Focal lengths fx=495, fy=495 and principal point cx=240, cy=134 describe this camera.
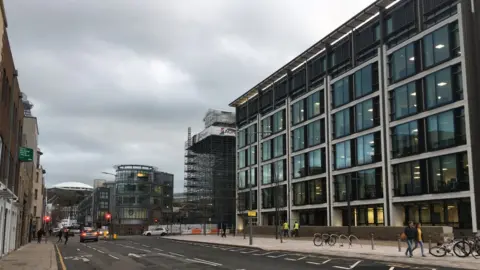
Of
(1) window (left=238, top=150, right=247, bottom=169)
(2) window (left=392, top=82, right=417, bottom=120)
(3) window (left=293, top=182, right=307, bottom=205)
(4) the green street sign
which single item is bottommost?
(3) window (left=293, top=182, right=307, bottom=205)

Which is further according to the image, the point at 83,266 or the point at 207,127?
the point at 207,127

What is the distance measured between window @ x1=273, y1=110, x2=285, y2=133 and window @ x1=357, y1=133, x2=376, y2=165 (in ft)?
59.5

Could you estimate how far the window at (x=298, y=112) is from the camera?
61344mm

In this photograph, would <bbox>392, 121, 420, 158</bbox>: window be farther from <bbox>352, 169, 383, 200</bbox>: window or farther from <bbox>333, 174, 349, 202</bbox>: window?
<bbox>333, 174, 349, 202</bbox>: window

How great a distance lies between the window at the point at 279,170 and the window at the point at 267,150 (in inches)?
107

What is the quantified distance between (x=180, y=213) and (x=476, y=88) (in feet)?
275

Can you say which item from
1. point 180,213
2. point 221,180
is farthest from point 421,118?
point 180,213

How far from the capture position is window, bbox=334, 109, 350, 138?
5172cm

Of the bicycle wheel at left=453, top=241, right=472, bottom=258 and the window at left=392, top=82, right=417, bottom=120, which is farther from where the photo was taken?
the window at left=392, top=82, right=417, bottom=120

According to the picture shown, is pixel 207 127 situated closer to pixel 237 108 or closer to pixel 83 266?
pixel 237 108

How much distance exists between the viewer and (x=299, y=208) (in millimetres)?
60125

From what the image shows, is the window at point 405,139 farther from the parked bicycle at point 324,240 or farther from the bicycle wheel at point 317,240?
the bicycle wheel at point 317,240

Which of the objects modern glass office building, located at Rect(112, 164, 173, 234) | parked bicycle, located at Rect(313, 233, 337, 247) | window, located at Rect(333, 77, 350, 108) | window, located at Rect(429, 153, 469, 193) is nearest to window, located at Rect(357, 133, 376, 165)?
window, located at Rect(333, 77, 350, 108)

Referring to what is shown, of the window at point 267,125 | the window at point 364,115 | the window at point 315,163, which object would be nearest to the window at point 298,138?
the window at point 315,163
